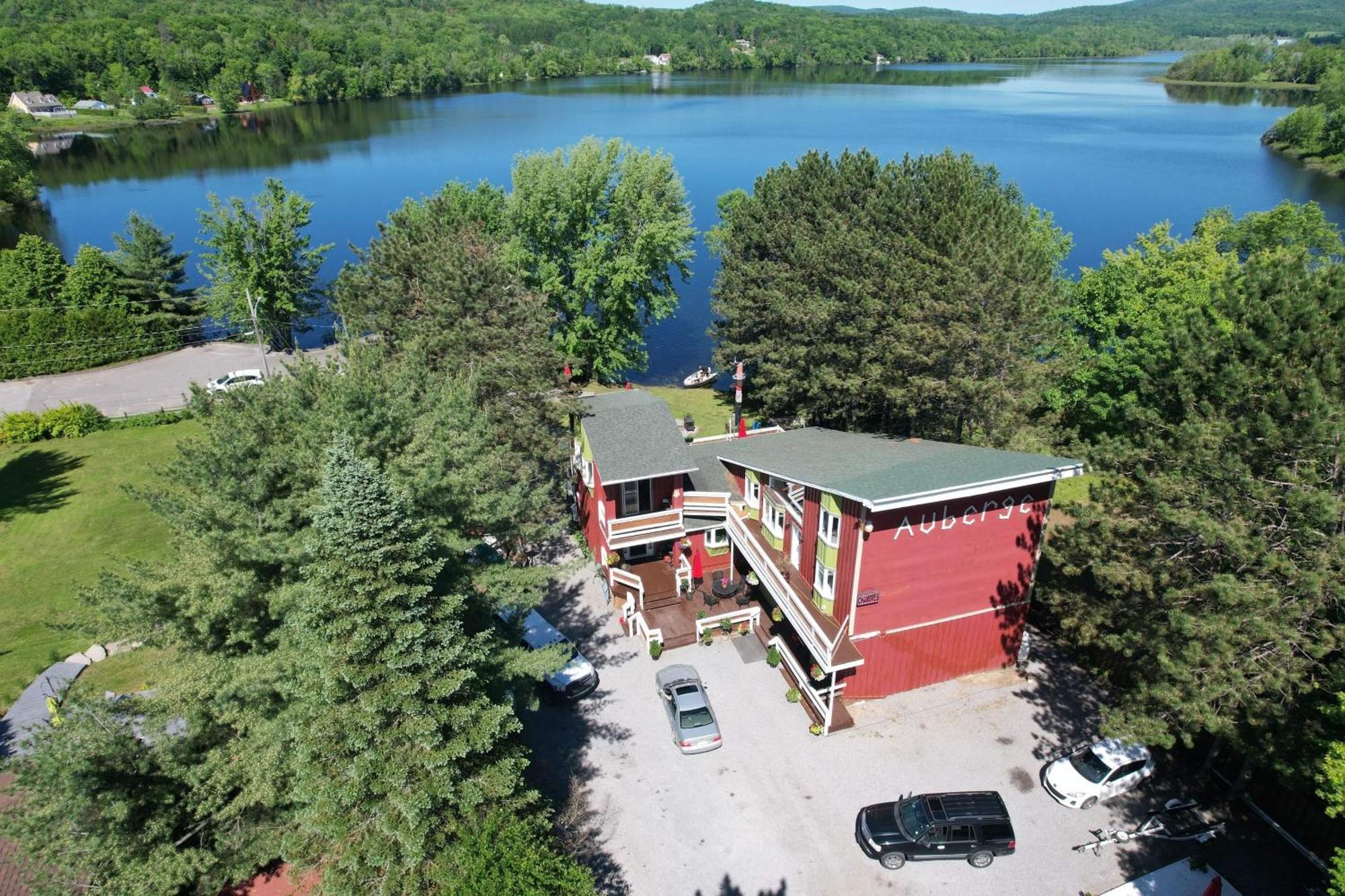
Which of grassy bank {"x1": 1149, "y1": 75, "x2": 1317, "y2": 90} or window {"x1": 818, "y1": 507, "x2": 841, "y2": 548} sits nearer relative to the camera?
window {"x1": 818, "y1": 507, "x2": 841, "y2": 548}

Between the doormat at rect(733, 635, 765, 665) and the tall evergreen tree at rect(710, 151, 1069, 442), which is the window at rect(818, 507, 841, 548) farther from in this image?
the tall evergreen tree at rect(710, 151, 1069, 442)

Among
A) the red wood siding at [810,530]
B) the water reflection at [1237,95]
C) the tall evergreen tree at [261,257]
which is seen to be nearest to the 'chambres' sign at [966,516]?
the red wood siding at [810,530]

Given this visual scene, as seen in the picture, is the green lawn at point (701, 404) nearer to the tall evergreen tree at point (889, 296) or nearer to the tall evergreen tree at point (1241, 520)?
the tall evergreen tree at point (889, 296)

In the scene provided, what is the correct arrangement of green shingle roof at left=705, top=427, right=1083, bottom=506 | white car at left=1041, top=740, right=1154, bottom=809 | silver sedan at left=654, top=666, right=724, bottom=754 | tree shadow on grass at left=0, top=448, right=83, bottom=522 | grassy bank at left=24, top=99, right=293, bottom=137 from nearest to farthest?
white car at left=1041, top=740, right=1154, bottom=809
green shingle roof at left=705, top=427, right=1083, bottom=506
silver sedan at left=654, top=666, right=724, bottom=754
tree shadow on grass at left=0, top=448, right=83, bottom=522
grassy bank at left=24, top=99, right=293, bottom=137

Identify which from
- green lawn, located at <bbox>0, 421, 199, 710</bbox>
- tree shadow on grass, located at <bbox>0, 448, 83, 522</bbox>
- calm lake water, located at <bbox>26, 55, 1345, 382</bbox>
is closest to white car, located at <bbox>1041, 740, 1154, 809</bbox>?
green lawn, located at <bbox>0, 421, 199, 710</bbox>

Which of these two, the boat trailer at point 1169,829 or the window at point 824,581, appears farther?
the window at point 824,581
